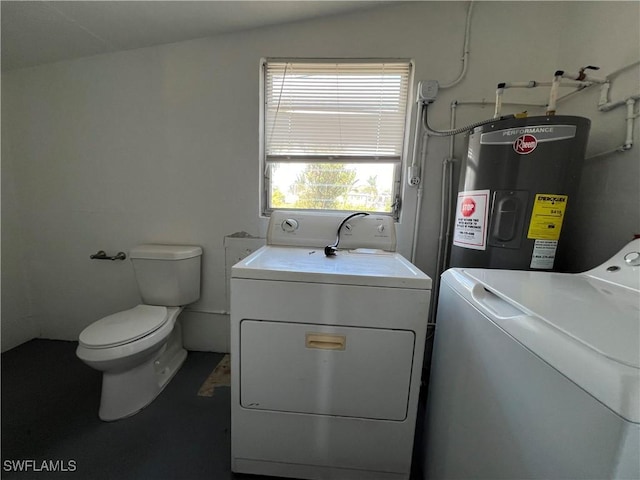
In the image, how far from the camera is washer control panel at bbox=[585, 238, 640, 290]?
695mm

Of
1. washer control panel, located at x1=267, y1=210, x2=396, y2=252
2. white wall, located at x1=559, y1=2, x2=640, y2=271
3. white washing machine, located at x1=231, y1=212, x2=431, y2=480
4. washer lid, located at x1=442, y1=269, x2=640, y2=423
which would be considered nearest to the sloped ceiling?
white wall, located at x1=559, y1=2, x2=640, y2=271

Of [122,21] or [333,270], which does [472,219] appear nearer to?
[333,270]

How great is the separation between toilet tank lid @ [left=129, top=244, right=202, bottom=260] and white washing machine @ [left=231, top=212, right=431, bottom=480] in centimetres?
79

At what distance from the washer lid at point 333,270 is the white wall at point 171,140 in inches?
21.5

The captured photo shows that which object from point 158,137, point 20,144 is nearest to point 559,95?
point 158,137

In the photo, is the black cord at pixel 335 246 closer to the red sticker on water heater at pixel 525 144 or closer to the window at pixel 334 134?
the window at pixel 334 134

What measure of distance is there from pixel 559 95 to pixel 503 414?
65.0 inches

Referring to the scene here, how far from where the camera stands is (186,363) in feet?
5.30

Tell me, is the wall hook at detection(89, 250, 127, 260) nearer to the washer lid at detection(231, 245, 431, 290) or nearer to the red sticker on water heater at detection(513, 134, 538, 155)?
the washer lid at detection(231, 245, 431, 290)

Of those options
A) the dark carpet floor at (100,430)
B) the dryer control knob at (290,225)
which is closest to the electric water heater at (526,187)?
the dryer control knob at (290,225)

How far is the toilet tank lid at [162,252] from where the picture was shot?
147 cm

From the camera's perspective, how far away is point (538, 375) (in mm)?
464

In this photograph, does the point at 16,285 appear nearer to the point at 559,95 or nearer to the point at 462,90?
the point at 462,90

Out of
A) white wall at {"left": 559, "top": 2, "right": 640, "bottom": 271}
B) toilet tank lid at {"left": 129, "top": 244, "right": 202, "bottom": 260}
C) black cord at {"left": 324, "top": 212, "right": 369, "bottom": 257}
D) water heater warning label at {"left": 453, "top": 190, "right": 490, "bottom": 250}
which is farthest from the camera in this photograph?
toilet tank lid at {"left": 129, "top": 244, "right": 202, "bottom": 260}
